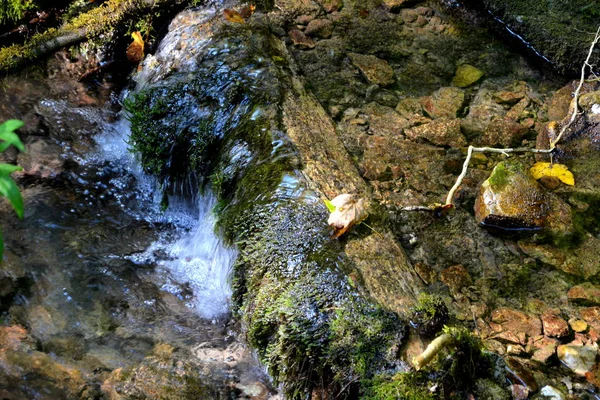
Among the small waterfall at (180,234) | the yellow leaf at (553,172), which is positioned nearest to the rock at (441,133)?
Result: the yellow leaf at (553,172)

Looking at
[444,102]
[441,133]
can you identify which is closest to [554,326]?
[441,133]

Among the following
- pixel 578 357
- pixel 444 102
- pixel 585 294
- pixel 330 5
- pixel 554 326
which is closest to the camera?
pixel 578 357

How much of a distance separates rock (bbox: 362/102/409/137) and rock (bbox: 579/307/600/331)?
6.12 feet

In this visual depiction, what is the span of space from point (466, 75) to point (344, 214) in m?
2.61

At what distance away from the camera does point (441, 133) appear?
4156mm

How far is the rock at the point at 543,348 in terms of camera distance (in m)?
2.85

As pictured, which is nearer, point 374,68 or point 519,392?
point 519,392

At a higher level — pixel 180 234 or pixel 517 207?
pixel 180 234

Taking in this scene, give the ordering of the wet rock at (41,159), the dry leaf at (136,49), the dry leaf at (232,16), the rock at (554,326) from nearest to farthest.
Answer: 1. the rock at (554,326)
2. the wet rock at (41,159)
3. the dry leaf at (232,16)
4. the dry leaf at (136,49)

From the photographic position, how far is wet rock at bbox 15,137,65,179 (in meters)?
3.96

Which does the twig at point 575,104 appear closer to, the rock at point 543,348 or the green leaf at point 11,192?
the rock at point 543,348

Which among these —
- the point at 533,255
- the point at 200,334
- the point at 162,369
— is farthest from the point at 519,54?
the point at 162,369

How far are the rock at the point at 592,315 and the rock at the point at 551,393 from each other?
574mm

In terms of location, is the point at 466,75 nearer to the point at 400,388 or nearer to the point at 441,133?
the point at 441,133
